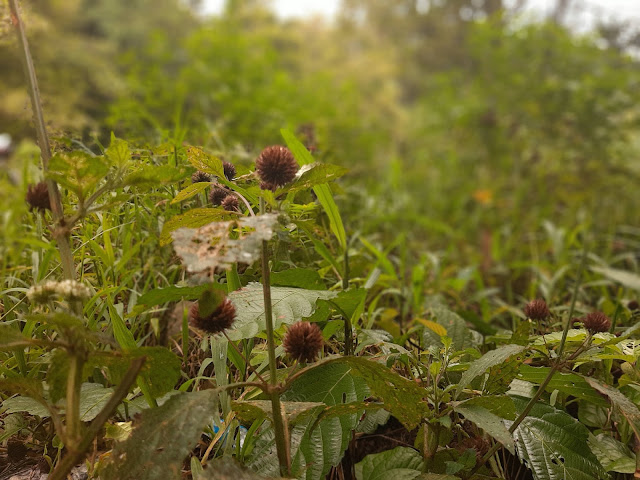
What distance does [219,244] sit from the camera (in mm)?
539

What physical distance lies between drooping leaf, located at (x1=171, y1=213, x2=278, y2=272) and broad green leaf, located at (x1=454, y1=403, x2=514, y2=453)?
41 cm

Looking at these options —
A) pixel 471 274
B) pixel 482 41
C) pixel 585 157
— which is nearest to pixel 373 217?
pixel 471 274

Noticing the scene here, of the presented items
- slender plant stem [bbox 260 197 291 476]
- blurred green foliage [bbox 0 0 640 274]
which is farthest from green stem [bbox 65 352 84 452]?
blurred green foliage [bbox 0 0 640 274]

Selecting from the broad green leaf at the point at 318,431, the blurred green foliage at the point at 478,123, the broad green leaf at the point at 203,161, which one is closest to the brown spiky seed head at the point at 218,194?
the broad green leaf at the point at 203,161

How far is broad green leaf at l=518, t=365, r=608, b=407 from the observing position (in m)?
0.84

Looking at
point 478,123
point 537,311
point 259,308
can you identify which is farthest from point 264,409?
point 478,123

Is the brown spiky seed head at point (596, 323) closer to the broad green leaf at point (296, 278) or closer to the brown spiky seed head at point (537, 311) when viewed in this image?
the brown spiky seed head at point (537, 311)

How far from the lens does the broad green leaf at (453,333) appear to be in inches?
39.4

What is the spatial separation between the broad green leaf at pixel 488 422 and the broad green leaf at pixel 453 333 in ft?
0.85

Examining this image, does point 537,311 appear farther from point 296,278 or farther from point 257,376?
point 257,376

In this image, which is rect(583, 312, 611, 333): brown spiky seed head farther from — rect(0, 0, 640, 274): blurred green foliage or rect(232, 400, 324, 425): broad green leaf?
rect(0, 0, 640, 274): blurred green foliage

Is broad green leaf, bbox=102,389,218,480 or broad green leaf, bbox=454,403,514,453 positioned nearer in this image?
broad green leaf, bbox=102,389,218,480

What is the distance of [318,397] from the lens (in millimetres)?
785

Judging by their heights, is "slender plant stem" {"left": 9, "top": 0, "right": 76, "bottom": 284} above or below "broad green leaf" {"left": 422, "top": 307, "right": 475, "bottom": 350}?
above
